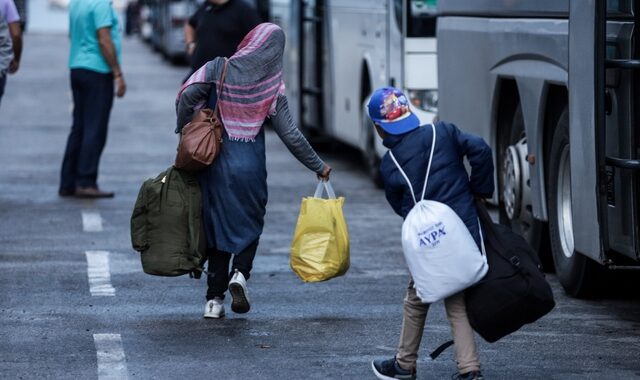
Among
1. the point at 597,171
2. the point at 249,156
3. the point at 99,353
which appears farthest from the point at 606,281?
the point at 99,353

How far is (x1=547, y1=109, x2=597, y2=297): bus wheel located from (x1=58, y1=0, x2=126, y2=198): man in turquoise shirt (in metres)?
4.95

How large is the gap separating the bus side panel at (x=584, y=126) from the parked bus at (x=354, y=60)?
5489 millimetres

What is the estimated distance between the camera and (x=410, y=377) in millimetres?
6301

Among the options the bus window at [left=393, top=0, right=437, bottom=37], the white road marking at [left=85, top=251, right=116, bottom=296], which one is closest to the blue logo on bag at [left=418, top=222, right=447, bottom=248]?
the white road marking at [left=85, top=251, right=116, bottom=296]

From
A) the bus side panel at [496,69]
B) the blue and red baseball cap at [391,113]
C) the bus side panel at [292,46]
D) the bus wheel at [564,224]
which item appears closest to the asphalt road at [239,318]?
the bus wheel at [564,224]

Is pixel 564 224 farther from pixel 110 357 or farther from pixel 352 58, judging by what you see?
pixel 352 58

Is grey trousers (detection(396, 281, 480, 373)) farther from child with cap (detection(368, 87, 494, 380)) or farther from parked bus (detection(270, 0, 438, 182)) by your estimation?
parked bus (detection(270, 0, 438, 182))

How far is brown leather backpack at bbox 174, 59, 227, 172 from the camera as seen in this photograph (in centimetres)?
759

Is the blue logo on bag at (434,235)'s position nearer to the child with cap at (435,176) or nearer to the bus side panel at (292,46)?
the child with cap at (435,176)

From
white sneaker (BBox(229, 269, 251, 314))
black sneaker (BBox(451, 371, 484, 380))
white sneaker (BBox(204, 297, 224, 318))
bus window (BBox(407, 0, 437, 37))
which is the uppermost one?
bus window (BBox(407, 0, 437, 37))

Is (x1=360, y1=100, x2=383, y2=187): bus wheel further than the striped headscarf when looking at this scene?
Yes

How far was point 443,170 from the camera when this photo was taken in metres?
6.12

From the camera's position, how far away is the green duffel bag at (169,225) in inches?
305

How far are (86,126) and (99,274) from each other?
391cm
